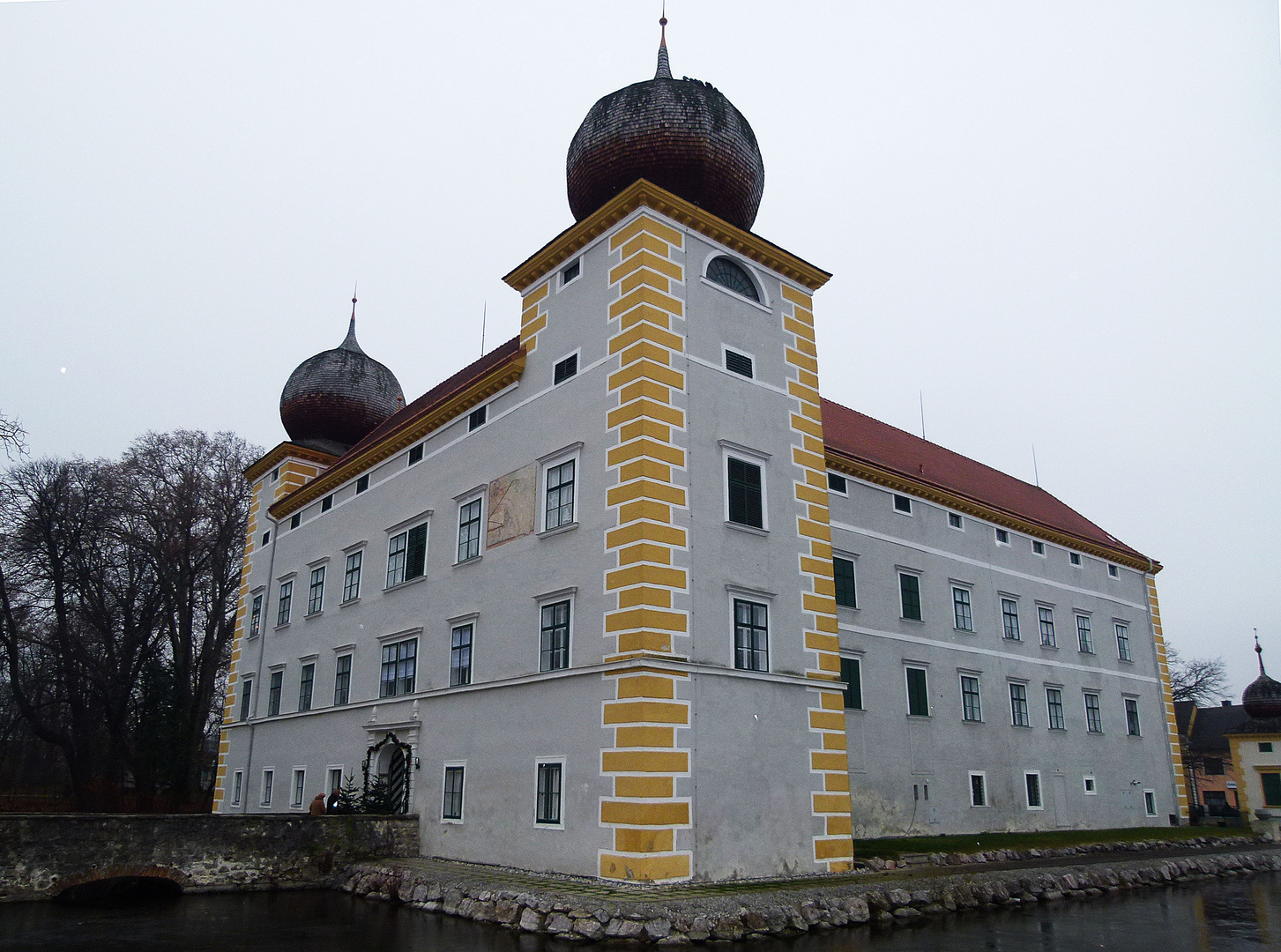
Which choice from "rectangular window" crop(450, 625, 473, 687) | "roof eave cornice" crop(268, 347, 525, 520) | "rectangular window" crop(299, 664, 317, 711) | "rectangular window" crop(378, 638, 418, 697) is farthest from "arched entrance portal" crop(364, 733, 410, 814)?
"roof eave cornice" crop(268, 347, 525, 520)

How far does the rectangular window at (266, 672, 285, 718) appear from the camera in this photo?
28422 mm

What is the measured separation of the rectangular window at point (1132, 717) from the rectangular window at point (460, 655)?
948 inches

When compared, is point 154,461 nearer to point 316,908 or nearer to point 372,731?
point 372,731

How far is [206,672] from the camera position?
36781 mm

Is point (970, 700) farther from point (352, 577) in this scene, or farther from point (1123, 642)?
point (352, 577)

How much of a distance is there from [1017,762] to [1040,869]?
33.7 ft

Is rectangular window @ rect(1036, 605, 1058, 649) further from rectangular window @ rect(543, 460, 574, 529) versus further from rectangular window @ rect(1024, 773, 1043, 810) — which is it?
rectangular window @ rect(543, 460, 574, 529)

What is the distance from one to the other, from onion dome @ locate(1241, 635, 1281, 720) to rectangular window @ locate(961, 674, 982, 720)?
1381 cm

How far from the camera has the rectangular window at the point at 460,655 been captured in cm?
1973

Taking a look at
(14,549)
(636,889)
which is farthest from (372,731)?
(14,549)

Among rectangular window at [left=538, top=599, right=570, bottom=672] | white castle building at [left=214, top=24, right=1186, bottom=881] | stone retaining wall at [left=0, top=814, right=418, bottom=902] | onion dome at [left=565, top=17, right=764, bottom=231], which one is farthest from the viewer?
onion dome at [left=565, top=17, right=764, bottom=231]

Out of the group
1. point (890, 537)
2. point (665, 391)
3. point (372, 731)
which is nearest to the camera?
point (665, 391)

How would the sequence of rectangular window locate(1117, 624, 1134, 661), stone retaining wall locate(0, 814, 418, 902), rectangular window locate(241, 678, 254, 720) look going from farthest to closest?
1. rectangular window locate(1117, 624, 1134, 661)
2. rectangular window locate(241, 678, 254, 720)
3. stone retaining wall locate(0, 814, 418, 902)

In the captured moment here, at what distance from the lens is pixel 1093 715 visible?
103ft
